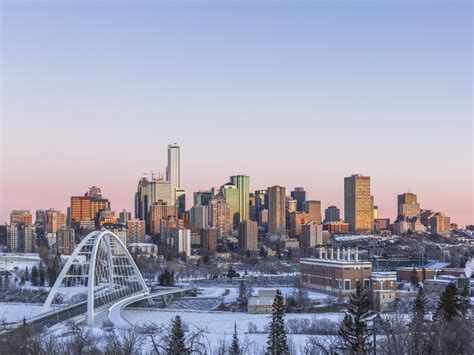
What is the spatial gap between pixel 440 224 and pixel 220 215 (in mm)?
32166

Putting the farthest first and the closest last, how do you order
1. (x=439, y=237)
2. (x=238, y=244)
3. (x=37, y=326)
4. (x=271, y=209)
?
(x=271, y=209), (x=439, y=237), (x=238, y=244), (x=37, y=326)

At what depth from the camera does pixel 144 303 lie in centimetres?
4594

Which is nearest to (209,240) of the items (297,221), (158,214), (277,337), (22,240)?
(22,240)

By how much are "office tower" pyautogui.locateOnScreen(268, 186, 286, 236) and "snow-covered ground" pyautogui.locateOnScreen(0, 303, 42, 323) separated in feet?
264

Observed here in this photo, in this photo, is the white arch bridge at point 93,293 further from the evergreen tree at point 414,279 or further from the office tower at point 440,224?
the office tower at point 440,224

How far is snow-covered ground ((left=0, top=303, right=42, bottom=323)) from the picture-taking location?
124ft

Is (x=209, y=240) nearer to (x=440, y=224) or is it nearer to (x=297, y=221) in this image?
(x=297, y=221)

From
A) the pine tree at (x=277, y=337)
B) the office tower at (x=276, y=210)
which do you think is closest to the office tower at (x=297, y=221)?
the office tower at (x=276, y=210)

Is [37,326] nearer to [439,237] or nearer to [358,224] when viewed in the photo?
[439,237]

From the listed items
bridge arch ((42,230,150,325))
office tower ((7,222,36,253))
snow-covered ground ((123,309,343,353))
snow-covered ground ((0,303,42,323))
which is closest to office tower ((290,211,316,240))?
office tower ((7,222,36,253))

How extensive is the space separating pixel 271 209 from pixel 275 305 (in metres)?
100

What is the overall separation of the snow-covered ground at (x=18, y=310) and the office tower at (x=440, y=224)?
8908cm

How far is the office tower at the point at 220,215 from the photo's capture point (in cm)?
12350

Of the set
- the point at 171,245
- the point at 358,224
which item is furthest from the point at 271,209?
the point at 171,245
